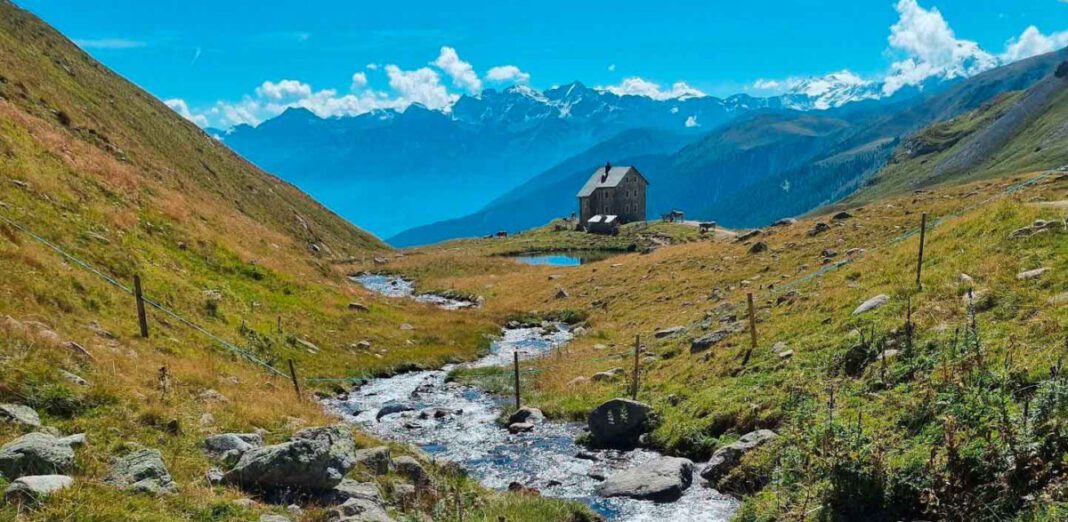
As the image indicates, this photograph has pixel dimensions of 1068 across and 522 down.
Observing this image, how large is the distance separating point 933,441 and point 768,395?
5971mm

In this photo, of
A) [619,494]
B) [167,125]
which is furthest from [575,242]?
[619,494]

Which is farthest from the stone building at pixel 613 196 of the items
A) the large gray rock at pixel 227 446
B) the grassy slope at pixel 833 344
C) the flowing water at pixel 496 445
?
the large gray rock at pixel 227 446

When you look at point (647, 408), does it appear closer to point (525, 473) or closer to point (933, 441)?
point (525, 473)

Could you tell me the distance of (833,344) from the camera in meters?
18.2

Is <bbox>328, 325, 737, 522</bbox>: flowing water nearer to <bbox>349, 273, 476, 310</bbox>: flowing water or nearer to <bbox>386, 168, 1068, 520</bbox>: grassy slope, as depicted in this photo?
<bbox>386, 168, 1068, 520</bbox>: grassy slope

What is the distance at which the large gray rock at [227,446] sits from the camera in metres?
12.5

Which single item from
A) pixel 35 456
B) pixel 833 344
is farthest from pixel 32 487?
pixel 833 344

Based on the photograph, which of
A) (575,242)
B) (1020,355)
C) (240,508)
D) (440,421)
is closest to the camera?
(240,508)

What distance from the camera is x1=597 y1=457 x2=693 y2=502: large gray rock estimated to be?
14.8 m

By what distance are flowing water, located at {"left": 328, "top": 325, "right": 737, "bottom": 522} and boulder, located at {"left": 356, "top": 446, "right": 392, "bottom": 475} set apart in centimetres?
334

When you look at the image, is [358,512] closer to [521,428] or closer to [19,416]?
[19,416]

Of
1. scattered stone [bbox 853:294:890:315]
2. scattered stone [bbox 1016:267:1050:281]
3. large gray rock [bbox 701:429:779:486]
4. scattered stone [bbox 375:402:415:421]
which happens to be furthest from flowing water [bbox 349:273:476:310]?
scattered stone [bbox 1016:267:1050:281]

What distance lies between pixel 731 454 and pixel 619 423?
14.4 feet

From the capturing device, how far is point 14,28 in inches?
3098
